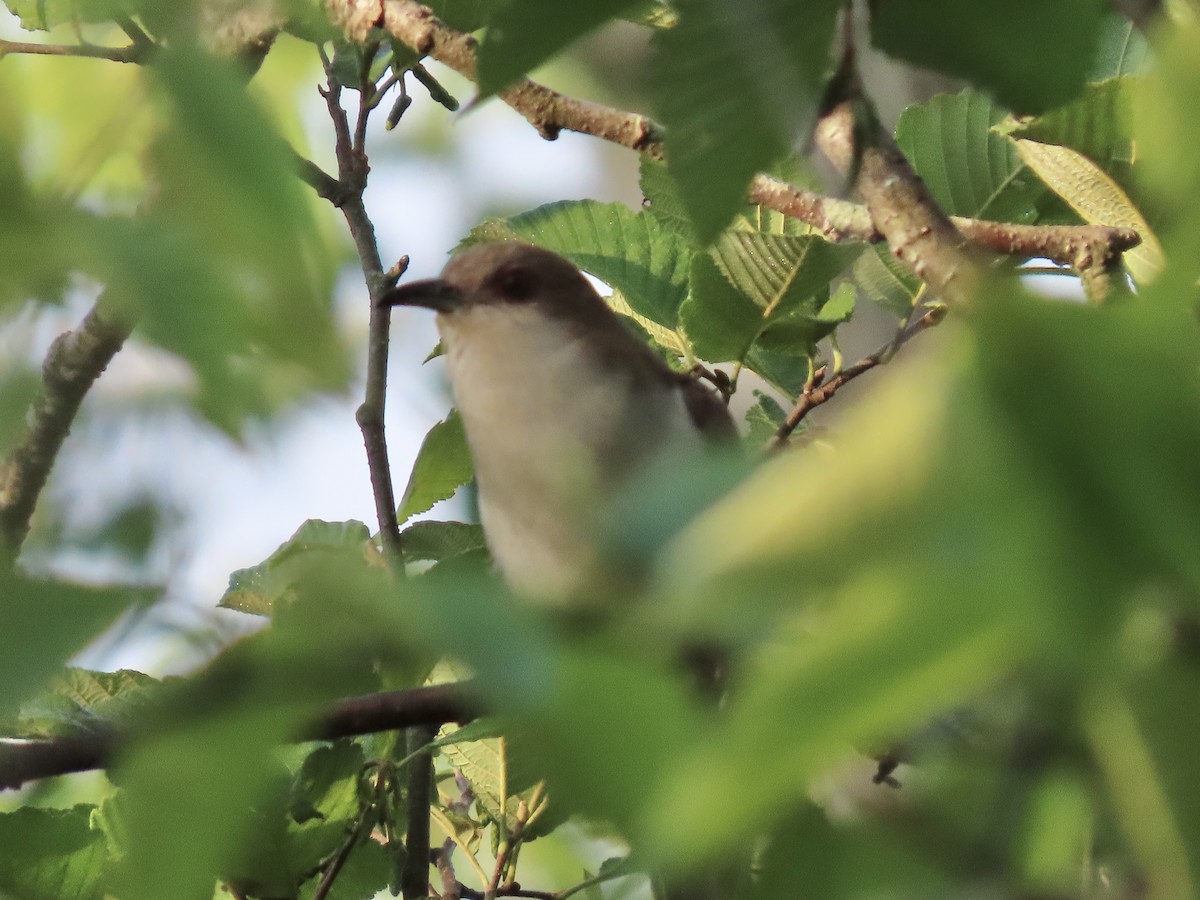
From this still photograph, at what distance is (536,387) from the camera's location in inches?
100

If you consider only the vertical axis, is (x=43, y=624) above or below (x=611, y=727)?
above

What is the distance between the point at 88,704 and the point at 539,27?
53.7 inches

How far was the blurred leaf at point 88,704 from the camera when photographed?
1.61m

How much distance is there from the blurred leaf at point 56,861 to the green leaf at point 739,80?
1410mm

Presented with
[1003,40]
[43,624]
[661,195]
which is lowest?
[43,624]

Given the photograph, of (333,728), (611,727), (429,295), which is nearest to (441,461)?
(429,295)

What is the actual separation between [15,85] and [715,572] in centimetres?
42

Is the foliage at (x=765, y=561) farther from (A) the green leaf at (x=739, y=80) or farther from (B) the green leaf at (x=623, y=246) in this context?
(B) the green leaf at (x=623, y=246)

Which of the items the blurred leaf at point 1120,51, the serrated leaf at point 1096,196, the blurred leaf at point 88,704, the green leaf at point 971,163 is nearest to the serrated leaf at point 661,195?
the green leaf at point 971,163

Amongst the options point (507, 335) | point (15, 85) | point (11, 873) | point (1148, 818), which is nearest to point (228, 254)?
point (15, 85)

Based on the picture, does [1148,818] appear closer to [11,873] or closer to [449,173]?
[11,873]

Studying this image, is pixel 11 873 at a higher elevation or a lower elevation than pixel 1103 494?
higher

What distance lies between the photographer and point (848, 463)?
493 millimetres

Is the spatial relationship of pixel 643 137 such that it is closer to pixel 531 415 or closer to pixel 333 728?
pixel 531 415
